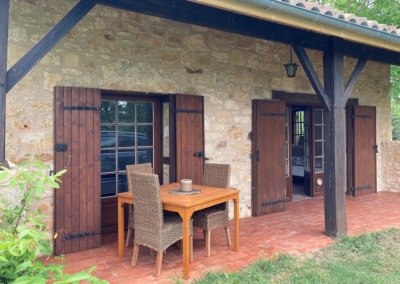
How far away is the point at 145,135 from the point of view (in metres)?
4.47

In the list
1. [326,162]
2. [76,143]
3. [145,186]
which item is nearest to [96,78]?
[76,143]

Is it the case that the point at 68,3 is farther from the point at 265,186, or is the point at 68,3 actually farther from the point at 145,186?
the point at 265,186

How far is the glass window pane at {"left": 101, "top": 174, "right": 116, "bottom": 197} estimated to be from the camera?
420 centimetres

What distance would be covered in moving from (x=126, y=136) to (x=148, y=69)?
866 mm

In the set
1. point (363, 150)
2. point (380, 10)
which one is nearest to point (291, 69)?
point (363, 150)

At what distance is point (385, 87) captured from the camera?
700cm

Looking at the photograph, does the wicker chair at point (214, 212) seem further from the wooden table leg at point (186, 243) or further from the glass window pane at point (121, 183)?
the glass window pane at point (121, 183)

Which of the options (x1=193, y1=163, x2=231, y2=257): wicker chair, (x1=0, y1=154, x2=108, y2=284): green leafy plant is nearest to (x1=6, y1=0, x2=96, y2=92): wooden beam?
(x1=0, y1=154, x2=108, y2=284): green leafy plant

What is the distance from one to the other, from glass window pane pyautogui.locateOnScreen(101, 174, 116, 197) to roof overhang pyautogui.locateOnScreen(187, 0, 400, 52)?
247 centimetres

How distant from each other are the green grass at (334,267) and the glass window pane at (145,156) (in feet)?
6.43

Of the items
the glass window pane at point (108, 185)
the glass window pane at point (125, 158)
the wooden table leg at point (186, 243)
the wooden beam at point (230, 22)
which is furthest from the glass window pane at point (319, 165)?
the wooden table leg at point (186, 243)

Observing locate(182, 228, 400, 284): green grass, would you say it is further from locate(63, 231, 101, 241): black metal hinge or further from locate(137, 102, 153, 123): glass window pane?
locate(137, 102, 153, 123): glass window pane

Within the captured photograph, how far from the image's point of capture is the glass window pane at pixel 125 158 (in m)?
4.29

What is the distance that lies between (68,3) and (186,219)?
254 cm
